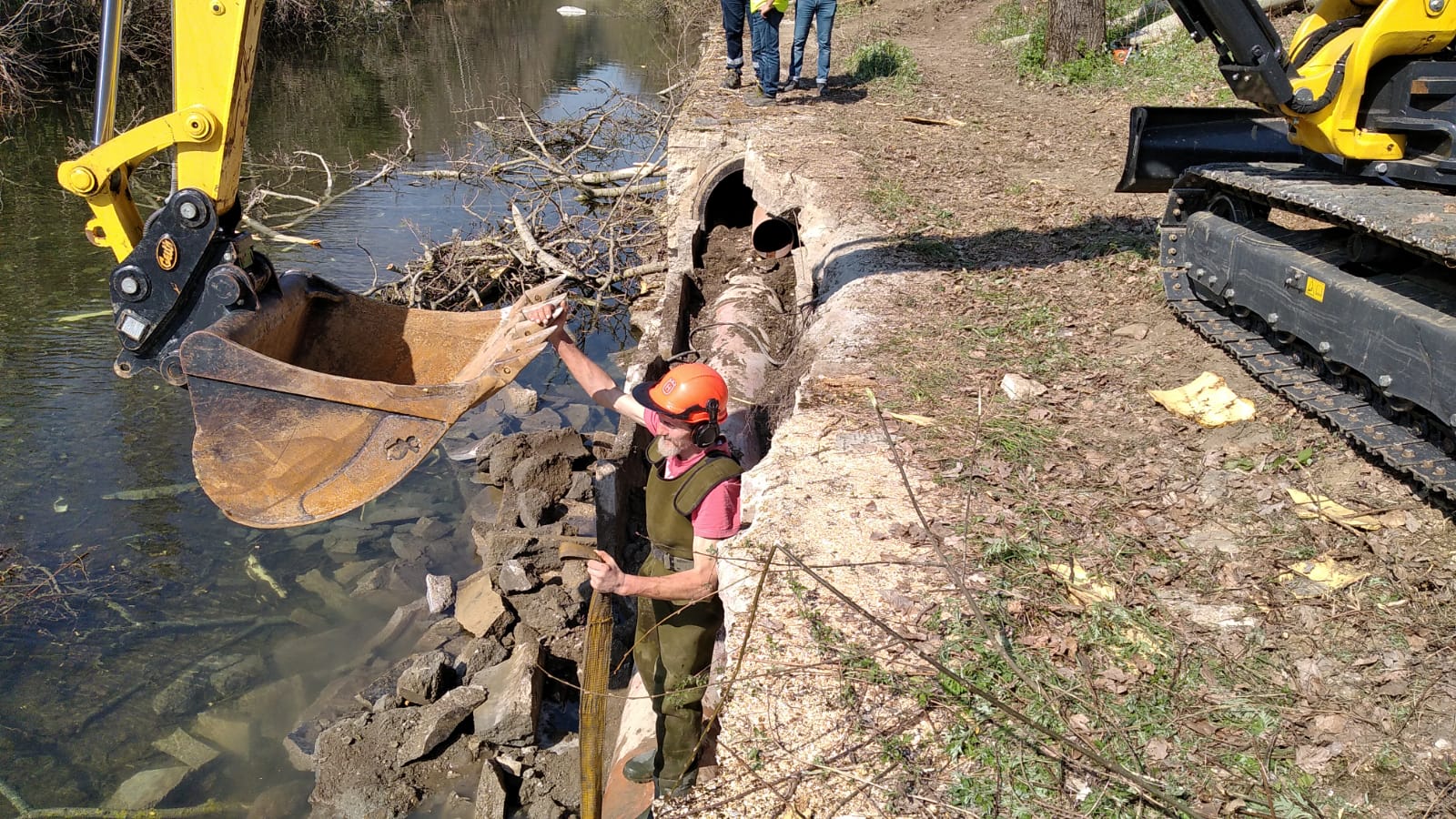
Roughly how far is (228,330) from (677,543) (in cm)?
197

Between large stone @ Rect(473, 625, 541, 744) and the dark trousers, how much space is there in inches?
43.3

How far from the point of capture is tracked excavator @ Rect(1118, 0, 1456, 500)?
454cm

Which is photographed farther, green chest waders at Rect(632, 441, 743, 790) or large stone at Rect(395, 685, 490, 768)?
large stone at Rect(395, 685, 490, 768)

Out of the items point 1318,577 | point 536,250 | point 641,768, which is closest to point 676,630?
point 641,768

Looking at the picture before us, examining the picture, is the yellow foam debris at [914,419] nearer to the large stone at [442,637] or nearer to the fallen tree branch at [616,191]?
the large stone at [442,637]

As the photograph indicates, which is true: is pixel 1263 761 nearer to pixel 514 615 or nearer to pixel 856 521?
pixel 856 521

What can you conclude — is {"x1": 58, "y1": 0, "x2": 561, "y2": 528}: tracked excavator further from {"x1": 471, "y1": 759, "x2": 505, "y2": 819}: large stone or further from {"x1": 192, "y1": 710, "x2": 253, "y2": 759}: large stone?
Result: {"x1": 192, "y1": 710, "x2": 253, "y2": 759}: large stone

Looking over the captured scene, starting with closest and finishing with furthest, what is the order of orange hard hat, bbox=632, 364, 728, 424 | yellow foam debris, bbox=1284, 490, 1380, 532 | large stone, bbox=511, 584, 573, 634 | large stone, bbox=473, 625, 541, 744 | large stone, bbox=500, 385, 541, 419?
orange hard hat, bbox=632, 364, 728, 424 → yellow foam debris, bbox=1284, 490, 1380, 532 → large stone, bbox=473, 625, 541, 744 → large stone, bbox=511, 584, 573, 634 → large stone, bbox=500, 385, 541, 419

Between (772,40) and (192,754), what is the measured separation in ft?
29.5

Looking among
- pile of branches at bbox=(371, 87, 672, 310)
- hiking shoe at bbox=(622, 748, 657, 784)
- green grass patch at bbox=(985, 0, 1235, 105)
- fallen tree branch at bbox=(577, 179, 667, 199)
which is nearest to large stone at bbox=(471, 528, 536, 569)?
hiking shoe at bbox=(622, 748, 657, 784)

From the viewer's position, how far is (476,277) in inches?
448

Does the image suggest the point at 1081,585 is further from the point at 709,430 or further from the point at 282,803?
the point at 282,803

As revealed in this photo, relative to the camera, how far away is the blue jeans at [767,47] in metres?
11.3

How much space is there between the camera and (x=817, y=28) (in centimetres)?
1196
